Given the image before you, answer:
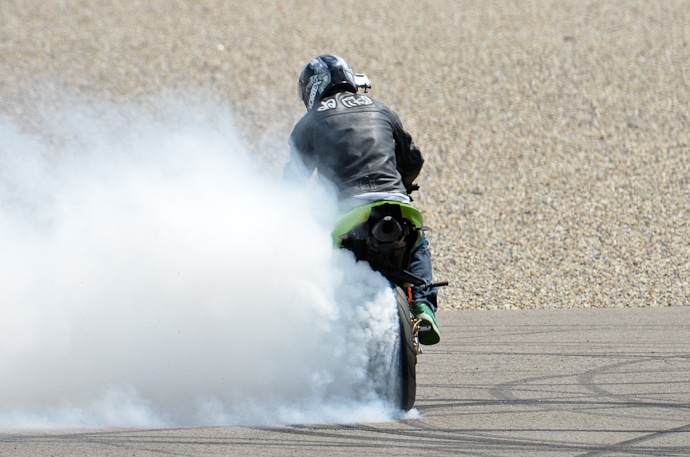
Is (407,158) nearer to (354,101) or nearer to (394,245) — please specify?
(354,101)

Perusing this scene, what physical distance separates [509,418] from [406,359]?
537mm

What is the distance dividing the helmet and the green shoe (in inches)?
47.2

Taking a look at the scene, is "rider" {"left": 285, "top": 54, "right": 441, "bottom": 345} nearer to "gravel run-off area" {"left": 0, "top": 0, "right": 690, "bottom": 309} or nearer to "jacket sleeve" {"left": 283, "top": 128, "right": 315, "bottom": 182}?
"jacket sleeve" {"left": 283, "top": 128, "right": 315, "bottom": 182}

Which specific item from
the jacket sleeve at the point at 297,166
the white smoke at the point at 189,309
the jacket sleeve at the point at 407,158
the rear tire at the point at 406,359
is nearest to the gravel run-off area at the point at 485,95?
the jacket sleeve at the point at 407,158

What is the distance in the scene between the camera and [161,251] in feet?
16.9

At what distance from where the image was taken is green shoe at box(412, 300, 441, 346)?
508 cm

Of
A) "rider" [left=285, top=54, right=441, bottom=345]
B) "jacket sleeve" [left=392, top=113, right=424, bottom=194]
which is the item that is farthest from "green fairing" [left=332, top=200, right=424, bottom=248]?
"jacket sleeve" [left=392, top=113, right=424, bottom=194]

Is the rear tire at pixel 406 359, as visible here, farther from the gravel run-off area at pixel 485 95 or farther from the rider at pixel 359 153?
the gravel run-off area at pixel 485 95

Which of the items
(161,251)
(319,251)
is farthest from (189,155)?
(319,251)

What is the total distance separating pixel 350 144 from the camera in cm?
509

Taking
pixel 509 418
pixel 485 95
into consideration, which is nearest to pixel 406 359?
pixel 509 418

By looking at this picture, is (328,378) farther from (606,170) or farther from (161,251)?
(606,170)

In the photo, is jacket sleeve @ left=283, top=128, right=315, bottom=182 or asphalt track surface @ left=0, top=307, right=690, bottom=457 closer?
asphalt track surface @ left=0, top=307, right=690, bottom=457

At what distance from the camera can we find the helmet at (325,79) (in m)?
5.42
